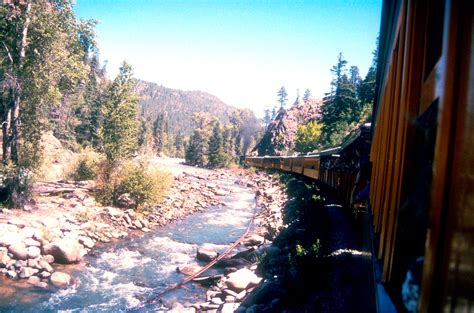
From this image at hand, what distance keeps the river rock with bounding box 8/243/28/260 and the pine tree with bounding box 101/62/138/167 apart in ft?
34.1

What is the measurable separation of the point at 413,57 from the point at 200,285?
11.2m

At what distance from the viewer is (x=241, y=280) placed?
1021 cm

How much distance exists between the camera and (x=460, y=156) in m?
0.68

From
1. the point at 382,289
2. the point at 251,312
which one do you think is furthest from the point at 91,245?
the point at 382,289

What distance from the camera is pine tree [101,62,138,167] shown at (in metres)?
20.8

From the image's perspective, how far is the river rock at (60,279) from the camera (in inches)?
404

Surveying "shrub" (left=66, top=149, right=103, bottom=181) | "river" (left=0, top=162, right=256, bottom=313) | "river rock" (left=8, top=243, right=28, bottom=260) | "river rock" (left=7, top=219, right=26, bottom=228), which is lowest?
"river" (left=0, top=162, right=256, bottom=313)

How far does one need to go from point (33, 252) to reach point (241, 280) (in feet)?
26.1

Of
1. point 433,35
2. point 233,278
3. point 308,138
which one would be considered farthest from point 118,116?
point 308,138

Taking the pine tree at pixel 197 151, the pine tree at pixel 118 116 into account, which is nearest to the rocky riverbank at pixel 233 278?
the pine tree at pixel 118 116

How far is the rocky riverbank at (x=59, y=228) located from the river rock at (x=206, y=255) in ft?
16.6

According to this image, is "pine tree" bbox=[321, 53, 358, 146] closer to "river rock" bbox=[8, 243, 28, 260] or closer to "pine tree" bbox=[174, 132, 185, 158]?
"river rock" bbox=[8, 243, 28, 260]

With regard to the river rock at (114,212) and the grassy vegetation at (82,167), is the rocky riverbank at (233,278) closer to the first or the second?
the river rock at (114,212)

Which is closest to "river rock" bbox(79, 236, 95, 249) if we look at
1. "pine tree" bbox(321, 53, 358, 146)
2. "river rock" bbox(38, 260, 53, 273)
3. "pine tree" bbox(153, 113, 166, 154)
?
"river rock" bbox(38, 260, 53, 273)
